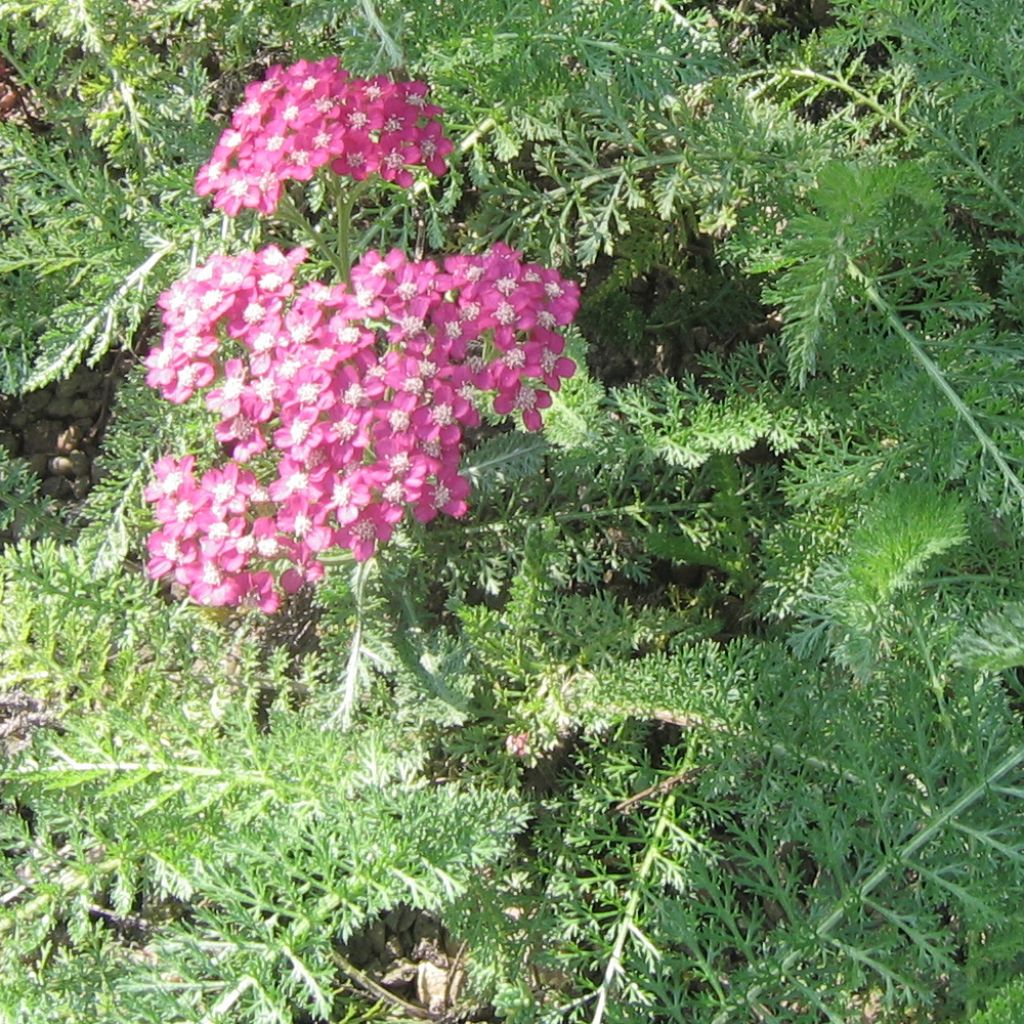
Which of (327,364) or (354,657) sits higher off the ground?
(327,364)

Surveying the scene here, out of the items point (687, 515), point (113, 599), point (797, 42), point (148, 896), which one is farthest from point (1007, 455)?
point (148, 896)

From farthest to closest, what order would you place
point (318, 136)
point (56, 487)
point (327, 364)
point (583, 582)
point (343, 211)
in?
point (56, 487) → point (583, 582) → point (343, 211) → point (318, 136) → point (327, 364)

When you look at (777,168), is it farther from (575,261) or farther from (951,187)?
(575,261)

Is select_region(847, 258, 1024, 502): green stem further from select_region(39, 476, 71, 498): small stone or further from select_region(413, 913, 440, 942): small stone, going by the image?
select_region(39, 476, 71, 498): small stone

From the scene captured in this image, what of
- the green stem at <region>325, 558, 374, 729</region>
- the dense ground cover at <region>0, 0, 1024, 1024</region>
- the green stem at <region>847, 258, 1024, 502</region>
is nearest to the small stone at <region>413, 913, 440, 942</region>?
the dense ground cover at <region>0, 0, 1024, 1024</region>

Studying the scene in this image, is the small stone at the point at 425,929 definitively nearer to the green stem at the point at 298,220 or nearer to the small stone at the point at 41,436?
the green stem at the point at 298,220

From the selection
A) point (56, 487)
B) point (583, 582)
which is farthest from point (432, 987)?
point (56, 487)

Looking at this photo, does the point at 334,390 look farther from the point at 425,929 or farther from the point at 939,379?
the point at 425,929
